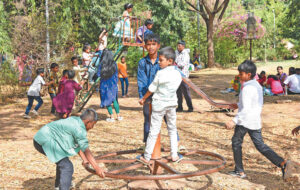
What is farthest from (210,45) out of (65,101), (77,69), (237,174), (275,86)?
(237,174)

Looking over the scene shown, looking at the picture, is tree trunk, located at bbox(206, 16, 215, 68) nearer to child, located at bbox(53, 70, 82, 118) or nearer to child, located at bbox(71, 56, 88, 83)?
child, located at bbox(71, 56, 88, 83)

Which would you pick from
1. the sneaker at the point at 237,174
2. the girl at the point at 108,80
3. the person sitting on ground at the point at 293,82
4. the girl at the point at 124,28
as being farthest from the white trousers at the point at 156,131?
the person sitting on ground at the point at 293,82

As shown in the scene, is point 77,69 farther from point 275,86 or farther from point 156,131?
point 275,86

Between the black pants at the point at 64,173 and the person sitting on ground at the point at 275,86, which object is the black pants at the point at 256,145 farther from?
the person sitting on ground at the point at 275,86

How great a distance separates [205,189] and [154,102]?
1.24 m

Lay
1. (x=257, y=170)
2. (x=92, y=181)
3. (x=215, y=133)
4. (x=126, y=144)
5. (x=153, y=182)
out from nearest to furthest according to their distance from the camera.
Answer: (x=153, y=182) → (x=92, y=181) → (x=257, y=170) → (x=126, y=144) → (x=215, y=133)

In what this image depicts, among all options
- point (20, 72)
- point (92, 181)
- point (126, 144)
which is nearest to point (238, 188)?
point (92, 181)

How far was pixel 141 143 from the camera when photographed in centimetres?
653

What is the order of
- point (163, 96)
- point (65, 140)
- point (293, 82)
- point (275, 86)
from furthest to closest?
point (275, 86)
point (293, 82)
point (163, 96)
point (65, 140)

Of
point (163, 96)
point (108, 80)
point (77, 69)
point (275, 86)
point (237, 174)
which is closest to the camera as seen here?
point (163, 96)

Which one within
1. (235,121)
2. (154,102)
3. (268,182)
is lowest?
(268,182)

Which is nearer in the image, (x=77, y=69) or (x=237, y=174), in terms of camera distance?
(x=237, y=174)

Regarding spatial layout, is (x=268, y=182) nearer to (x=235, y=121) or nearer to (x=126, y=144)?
(x=235, y=121)

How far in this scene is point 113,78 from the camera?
27.5ft
